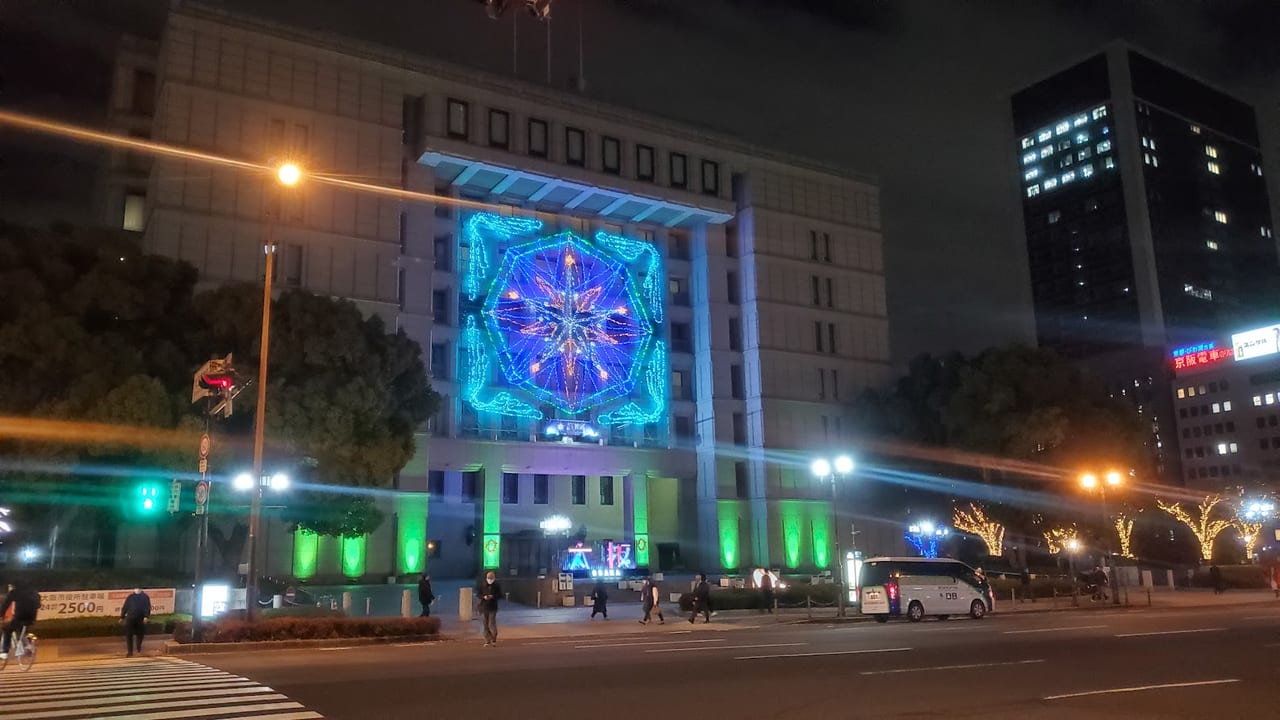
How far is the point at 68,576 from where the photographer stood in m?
31.0

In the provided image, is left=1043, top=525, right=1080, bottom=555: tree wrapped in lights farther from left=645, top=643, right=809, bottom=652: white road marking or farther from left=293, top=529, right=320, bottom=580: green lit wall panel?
left=293, top=529, right=320, bottom=580: green lit wall panel

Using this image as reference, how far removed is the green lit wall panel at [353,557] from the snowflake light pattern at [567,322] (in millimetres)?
13634

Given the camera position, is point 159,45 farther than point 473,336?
No

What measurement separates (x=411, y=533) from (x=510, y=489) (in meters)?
10.9

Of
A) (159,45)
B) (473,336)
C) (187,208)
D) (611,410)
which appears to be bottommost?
(611,410)

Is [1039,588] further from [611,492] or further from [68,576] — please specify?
[68,576]

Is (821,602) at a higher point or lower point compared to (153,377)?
lower

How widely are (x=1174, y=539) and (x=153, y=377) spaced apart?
7148cm

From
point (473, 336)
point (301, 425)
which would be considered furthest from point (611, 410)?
point (301, 425)

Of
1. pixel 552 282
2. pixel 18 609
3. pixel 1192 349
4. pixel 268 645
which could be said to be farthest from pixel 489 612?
pixel 1192 349

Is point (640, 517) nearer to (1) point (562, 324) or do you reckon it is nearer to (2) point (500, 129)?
(1) point (562, 324)

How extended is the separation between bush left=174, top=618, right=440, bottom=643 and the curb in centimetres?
13

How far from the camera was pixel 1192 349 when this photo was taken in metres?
112

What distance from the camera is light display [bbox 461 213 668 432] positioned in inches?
2213
